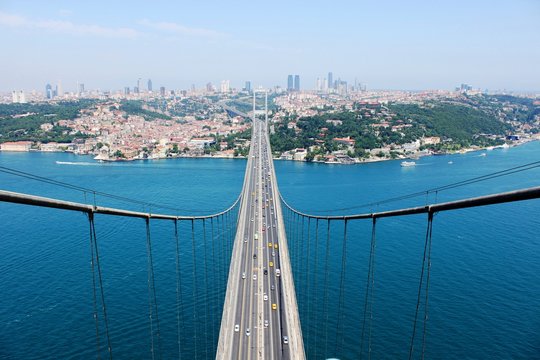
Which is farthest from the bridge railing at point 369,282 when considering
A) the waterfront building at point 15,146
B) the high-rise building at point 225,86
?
the high-rise building at point 225,86

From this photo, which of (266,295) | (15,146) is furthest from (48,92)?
(266,295)

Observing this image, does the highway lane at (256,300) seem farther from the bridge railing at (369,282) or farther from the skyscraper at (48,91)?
the skyscraper at (48,91)

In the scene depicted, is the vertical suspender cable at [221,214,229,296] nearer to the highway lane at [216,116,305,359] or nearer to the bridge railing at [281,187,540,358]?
the highway lane at [216,116,305,359]

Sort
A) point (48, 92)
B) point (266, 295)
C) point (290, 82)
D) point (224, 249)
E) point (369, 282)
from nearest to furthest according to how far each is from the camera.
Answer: point (266, 295) → point (369, 282) → point (224, 249) → point (48, 92) → point (290, 82)

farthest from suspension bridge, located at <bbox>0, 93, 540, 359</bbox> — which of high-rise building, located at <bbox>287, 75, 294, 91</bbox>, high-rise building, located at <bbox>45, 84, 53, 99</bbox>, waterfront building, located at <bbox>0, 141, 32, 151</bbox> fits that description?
high-rise building, located at <bbox>287, 75, 294, 91</bbox>

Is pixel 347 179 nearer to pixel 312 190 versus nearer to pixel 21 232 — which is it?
pixel 312 190

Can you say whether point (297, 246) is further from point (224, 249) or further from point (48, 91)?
point (48, 91)

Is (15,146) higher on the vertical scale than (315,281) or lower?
higher
